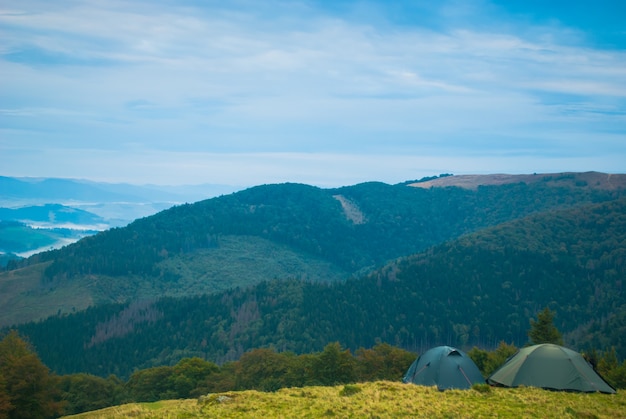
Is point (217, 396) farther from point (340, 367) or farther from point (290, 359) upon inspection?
point (290, 359)

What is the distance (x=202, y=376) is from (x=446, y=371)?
46999 millimetres

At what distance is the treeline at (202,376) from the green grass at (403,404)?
71.7ft

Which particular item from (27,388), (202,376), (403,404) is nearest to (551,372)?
(403,404)

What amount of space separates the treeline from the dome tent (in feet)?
44.7

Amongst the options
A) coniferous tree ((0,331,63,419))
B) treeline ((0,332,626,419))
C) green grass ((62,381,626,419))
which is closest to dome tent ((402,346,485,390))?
green grass ((62,381,626,419))

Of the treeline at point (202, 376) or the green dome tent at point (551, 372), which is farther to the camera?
the treeline at point (202, 376)

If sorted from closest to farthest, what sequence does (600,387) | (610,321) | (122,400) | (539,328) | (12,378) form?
(600,387), (12,378), (539,328), (122,400), (610,321)

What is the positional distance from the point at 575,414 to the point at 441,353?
1850 centimetres

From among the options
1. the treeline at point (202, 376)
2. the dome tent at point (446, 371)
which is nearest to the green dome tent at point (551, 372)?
the dome tent at point (446, 371)

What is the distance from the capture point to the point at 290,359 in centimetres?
7988

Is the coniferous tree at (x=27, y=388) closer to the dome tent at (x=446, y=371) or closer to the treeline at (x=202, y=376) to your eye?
the treeline at (x=202, y=376)

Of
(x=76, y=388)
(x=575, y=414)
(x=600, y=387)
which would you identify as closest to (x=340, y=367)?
(x=600, y=387)

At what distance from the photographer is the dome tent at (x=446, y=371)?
1853 inches

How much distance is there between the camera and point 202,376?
274 feet
